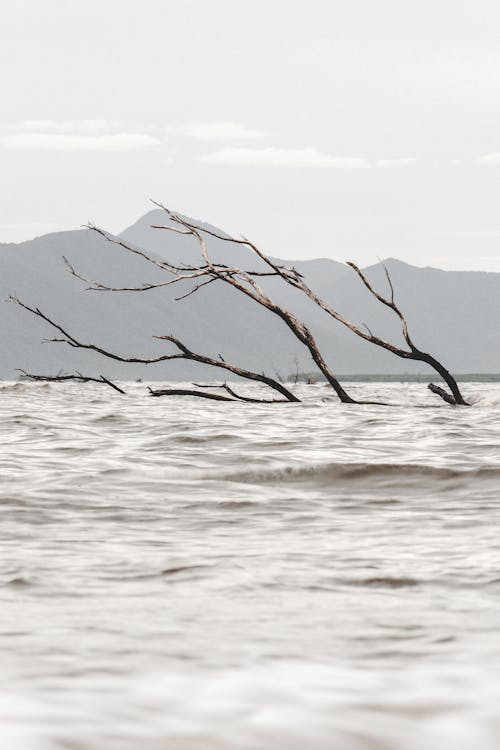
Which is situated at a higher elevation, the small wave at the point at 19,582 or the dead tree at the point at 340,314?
the dead tree at the point at 340,314

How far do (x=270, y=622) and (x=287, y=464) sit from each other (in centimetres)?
581

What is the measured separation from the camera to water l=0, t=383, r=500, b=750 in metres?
2.76

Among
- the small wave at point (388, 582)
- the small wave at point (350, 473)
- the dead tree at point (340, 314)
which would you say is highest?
the dead tree at point (340, 314)

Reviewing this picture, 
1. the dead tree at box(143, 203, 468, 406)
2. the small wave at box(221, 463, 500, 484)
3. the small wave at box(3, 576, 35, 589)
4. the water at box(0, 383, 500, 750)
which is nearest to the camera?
the water at box(0, 383, 500, 750)

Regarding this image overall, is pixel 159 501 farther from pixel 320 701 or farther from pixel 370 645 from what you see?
pixel 320 701

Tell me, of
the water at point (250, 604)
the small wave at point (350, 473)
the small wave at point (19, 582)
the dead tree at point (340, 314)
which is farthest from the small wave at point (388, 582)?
the dead tree at point (340, 314)

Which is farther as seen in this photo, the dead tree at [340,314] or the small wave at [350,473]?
the dead tree at [340,314]

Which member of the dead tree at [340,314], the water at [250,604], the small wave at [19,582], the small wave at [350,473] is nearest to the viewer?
the water at [250,604]

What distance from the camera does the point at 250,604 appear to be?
4.29 meters

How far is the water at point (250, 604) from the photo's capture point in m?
2.76

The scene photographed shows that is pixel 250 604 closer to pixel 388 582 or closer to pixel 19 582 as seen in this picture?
pixel 388 582

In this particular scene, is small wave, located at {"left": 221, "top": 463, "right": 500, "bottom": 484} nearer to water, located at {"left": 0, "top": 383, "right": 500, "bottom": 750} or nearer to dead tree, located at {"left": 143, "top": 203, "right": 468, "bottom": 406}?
water, located at {"left": 0, "top": 383, "right": 500, "bottom": 750}

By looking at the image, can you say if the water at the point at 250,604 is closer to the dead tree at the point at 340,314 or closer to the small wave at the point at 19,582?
the small wave at the point at 19,582

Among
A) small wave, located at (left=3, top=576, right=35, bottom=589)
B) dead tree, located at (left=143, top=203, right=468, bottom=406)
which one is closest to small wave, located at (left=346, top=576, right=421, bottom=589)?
small wave, located at (left=3, top=576, right=35, bottom=589)
